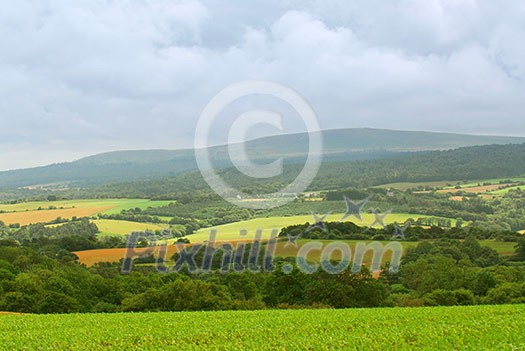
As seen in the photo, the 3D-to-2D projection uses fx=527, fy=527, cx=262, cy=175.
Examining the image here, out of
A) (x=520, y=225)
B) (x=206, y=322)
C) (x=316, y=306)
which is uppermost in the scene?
(x=206, y=322)

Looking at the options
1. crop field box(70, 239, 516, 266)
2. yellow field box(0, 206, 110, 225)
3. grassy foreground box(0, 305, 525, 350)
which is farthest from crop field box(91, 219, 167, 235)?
grassy foreground box(0, 305, 525, 350)

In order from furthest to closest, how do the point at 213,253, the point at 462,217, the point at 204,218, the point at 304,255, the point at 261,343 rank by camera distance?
the point at 204,218 → the point at 462,217 → the point at 213,253 → the point at 304,255 → the point at 261,343

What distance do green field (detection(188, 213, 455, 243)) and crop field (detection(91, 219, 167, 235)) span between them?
1501 cm

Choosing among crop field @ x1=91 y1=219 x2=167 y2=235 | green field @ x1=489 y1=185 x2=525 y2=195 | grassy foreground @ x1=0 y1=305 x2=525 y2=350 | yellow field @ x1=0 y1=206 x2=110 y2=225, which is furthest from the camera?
green field @ x1=489 y1=185 x2=525 y2=195

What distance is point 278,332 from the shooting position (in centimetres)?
2595

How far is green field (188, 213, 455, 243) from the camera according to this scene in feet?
392

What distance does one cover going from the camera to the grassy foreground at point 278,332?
21.5 m

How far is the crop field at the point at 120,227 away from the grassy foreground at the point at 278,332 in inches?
4220

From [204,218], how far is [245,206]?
45.4 ft

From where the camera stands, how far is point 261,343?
2320 cm

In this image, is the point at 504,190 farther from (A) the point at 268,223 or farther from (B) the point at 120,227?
(B) the point at 120,227

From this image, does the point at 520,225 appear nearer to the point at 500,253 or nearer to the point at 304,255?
the point at 500,253

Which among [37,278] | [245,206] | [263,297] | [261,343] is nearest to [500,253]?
[263,297]

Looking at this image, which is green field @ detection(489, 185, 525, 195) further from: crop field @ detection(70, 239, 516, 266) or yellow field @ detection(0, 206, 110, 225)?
yellow field @ detection(0, 206, 110, 225)
